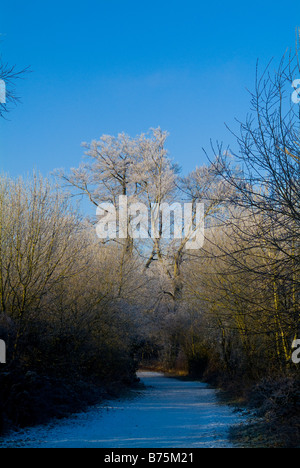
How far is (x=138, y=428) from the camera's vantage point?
27.9 ft

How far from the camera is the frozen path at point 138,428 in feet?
22.8

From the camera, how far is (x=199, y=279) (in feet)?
52.3

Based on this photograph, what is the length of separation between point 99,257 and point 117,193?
9.10 meters
